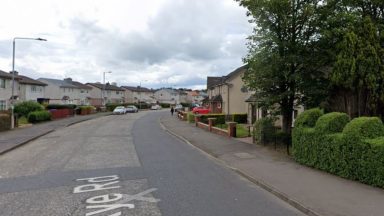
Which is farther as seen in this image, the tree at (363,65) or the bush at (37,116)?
the bush at (37,116)

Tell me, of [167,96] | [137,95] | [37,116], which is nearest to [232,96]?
[37,116]

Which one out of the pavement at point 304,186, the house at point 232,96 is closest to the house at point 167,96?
the house at point 232,96

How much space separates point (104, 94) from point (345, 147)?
96798mm

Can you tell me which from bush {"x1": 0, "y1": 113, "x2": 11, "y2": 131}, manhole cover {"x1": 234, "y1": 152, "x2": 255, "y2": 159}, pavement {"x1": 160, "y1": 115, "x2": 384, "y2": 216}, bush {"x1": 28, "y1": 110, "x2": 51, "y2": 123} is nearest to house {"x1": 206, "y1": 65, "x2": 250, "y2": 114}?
bush {"x1": 28, "y1": 110, "x2": 51, "y2": 123}

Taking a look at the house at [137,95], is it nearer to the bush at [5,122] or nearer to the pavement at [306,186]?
the bush at [5,122]

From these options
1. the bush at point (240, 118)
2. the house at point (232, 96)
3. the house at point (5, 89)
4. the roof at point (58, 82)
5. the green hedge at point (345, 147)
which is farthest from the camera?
the roof at point (58, 82)

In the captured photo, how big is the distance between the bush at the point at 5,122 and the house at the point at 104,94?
216ft

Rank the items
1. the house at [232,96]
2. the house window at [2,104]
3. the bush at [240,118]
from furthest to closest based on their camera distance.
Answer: the house at [232,96] < the house window at [2,104] < the bush at [240,118]

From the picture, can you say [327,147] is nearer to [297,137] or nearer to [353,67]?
[297,137]

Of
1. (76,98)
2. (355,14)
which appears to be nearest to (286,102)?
(355,14)

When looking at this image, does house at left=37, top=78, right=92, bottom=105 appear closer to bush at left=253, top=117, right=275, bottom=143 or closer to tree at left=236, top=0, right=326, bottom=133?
bush at left=253, top=117, right=275, bottom=143

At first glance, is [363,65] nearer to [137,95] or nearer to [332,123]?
[332,123]

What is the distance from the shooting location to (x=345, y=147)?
1073 cm

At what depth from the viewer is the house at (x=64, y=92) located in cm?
8556
